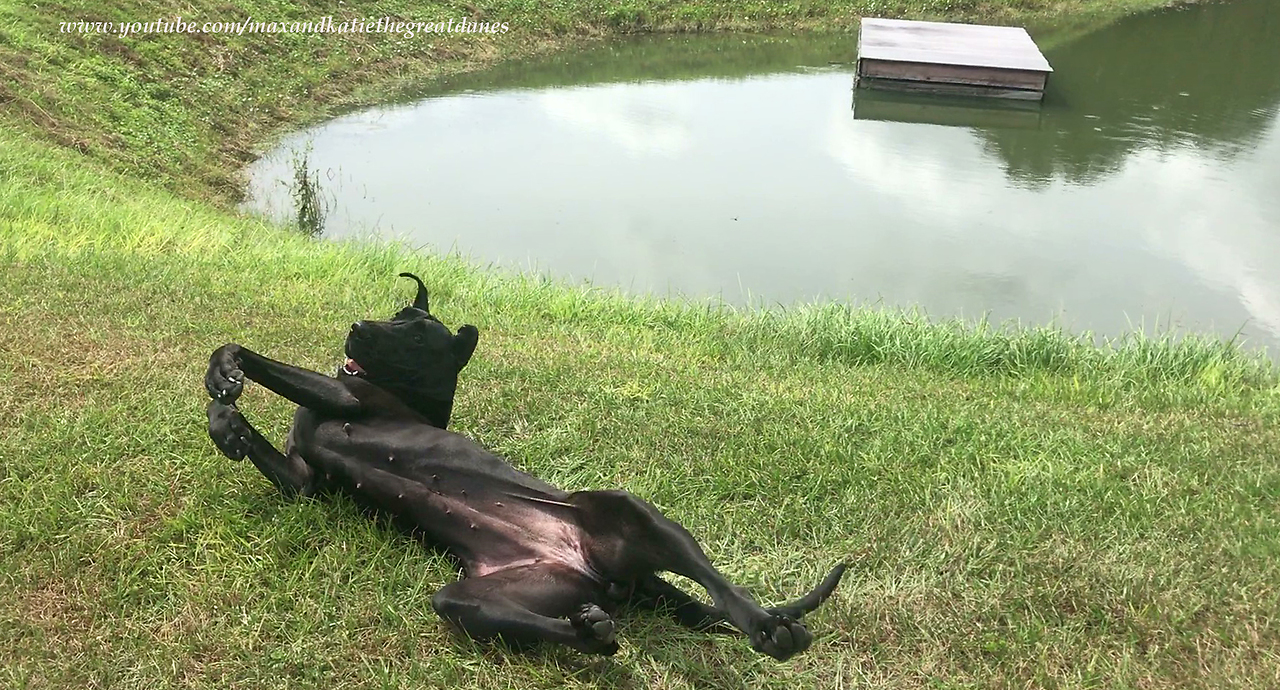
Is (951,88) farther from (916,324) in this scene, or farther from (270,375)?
(270,375)

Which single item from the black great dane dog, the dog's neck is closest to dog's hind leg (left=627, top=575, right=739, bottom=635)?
the black great dane dog

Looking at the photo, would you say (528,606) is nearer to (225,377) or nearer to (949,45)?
(225,377)

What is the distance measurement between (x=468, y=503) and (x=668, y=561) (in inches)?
22.9

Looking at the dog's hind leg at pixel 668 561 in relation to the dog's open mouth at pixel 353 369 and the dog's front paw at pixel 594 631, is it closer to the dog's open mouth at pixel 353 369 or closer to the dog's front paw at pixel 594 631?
the dog's front paw at pixel 594 631

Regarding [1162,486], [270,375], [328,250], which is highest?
[270,375]

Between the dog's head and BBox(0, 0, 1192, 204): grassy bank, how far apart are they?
8.03m

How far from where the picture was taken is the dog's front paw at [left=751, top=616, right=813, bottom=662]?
207cm

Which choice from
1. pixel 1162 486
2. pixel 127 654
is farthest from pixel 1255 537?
pixel 127 654

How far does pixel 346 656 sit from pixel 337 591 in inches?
9.2

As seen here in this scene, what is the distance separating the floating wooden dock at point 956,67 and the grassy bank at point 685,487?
9.78 m

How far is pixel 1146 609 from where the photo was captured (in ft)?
8.69

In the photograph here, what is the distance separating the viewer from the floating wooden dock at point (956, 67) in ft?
48.1

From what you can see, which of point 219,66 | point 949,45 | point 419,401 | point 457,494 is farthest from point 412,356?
point 949,45

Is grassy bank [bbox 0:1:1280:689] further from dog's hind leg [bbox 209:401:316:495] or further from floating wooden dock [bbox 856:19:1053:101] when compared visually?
floating wooden dock [bbox 856:19:1053:101]
